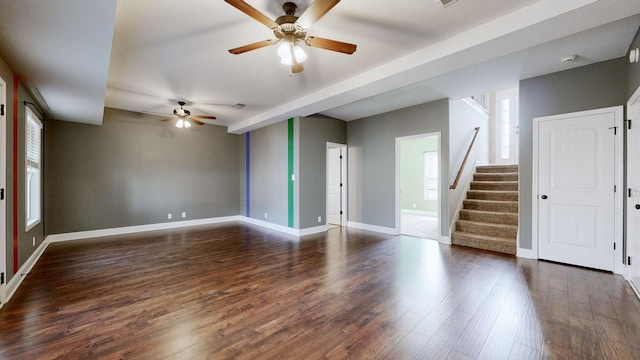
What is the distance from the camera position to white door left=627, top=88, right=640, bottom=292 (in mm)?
2863

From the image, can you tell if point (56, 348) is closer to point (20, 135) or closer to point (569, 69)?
point (20, 135)

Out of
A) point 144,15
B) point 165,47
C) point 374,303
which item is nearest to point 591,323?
point 374,303

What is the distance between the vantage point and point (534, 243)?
13.0ft

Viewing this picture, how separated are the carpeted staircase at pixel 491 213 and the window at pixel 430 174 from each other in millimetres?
2551

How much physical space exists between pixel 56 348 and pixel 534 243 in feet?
18.0

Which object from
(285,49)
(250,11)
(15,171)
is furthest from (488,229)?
(15,171)

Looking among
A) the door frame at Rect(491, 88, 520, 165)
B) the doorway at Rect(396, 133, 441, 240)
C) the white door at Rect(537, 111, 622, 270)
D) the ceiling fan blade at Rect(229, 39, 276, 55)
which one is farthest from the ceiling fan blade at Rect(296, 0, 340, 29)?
the door frame at Rect(491, 88, 520, 165)

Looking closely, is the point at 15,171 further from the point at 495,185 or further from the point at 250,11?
the point at 495,185

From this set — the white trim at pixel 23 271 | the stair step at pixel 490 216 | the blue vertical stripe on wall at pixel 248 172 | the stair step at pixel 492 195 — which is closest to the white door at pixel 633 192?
the stair step at pixel 490 216

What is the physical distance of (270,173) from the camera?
21.5 ft

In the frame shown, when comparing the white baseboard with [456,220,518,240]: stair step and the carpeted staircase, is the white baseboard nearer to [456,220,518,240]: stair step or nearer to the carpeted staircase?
the carpeted staircase

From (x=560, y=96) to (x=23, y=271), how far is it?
294 inches

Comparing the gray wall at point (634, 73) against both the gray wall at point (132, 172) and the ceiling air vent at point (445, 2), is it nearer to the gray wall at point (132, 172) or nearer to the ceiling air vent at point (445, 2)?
the ceiling air vent at point (445, 2)

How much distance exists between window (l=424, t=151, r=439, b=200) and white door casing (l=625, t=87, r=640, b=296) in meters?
5.43
